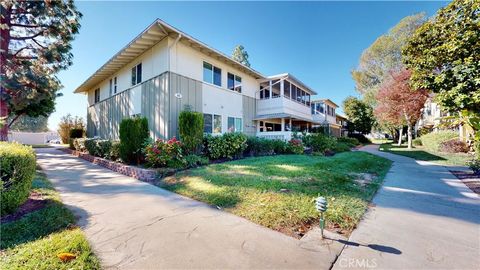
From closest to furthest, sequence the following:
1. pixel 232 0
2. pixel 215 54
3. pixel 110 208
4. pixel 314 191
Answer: pixel 110 208 < pixel 314 191 < pixel 232 0 < pixel 215 54

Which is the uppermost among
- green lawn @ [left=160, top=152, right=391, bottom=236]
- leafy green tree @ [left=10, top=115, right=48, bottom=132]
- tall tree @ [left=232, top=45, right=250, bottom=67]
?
tall tree @ [left=232, top=45, right=250, bottom=67]

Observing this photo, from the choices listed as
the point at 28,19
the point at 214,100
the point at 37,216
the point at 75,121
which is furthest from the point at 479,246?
the point at 75,121

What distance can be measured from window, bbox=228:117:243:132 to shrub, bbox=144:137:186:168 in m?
5.36

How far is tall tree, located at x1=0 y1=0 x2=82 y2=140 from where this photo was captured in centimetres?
1051

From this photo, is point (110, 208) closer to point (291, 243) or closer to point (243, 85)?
point (291, 243)

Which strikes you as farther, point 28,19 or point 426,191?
point 28,19

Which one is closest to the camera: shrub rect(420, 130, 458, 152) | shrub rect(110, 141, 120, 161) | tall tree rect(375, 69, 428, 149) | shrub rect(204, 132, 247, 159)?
shrub rect(110, 141, 120, 161)

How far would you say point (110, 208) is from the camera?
174 inches

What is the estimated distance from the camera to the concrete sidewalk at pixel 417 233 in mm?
2494

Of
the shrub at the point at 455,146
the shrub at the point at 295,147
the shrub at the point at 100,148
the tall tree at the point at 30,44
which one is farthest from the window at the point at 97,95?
the shrub at the point at 455,146

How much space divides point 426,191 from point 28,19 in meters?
19.3

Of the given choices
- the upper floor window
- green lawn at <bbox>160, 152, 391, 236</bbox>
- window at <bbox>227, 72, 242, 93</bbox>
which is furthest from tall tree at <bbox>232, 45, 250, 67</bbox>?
green lawn at <bbox>160, 152, 391, 236</bbox>

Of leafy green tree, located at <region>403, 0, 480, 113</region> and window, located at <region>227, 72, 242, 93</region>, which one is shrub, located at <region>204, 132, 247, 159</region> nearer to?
window, located at <region>227, 72, 242, 93</region>

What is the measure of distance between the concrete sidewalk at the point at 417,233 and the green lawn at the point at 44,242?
3.23 meters
